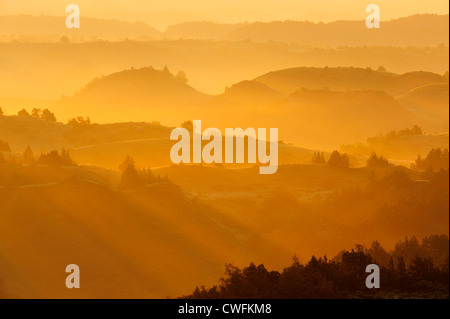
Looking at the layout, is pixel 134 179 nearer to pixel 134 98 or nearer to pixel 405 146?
pixel 405 146

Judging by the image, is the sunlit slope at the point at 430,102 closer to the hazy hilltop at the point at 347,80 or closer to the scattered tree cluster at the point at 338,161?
the hazy hilltop at the point at 347,80

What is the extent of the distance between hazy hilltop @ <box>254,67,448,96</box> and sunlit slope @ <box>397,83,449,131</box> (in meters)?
11.8

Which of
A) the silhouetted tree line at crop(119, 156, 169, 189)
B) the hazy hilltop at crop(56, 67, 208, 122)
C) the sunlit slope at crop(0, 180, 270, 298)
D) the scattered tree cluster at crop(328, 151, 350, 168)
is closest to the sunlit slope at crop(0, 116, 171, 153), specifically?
Answer: the silhouetted tree line at crop(119, 156, 169, 189)

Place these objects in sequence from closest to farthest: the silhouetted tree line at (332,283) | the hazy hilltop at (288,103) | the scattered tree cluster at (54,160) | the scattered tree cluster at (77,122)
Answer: the silhouetted tree line at (332,283) → the scattered tree cluster at (54,160) → the scattered tree cluster at (77,122) → the hazy hilltop at (288,103)

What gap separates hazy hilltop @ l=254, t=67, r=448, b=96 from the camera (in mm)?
128250

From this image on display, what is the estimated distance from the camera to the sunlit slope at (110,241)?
29703mm

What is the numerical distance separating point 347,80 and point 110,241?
103 m

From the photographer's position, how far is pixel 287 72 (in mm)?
139125

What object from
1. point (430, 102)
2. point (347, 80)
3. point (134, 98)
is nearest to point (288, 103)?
point (430, 102)

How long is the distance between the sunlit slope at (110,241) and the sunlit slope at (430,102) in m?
67.7

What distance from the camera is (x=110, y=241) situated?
3334cm

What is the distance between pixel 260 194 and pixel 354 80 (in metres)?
93.1

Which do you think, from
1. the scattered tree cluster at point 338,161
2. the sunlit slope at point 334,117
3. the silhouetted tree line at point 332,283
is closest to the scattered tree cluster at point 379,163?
the scattered tree cluster at point 338,161

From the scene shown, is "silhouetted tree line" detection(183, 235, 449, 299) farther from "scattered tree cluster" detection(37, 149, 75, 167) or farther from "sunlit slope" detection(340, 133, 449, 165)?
"sunlit slope" detection(340, 133, 449, 165)
